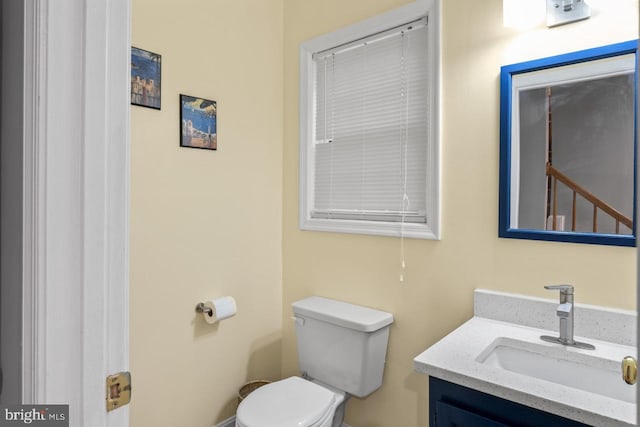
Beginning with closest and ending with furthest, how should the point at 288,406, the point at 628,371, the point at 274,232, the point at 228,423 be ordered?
the point at 628,371, the point at 288,406, the point at 228,423, the point at 274,232

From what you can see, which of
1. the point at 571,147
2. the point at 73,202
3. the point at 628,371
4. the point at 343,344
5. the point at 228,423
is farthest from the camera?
the point at 228,423

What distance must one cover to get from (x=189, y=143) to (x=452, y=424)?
59.5 inches

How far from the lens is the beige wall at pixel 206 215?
5.46ft

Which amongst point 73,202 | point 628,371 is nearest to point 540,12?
point 628,371

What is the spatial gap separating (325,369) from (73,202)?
4.92 feet

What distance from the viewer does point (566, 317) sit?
1255 millimetres

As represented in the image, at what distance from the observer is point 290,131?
2217 millimetres

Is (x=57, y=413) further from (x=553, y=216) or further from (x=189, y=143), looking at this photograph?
(x=553, y=216)

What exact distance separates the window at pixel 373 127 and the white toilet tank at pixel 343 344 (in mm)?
405

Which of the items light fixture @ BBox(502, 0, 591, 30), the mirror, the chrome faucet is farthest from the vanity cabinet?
light fixture @ BBox(502, 0, 591, 30)

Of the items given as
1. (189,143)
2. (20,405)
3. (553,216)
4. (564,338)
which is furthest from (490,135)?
(20,405)

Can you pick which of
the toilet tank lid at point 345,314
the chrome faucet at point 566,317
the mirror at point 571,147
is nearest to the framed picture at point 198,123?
the toilet tank lid at point 345,314

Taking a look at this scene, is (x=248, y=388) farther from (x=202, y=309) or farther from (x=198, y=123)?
(x=198, y=123)

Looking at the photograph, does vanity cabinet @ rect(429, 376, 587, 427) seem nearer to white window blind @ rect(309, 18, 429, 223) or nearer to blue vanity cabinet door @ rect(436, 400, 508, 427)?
blue vanity cabinet door @ rect(436, 400, 508, 427)
